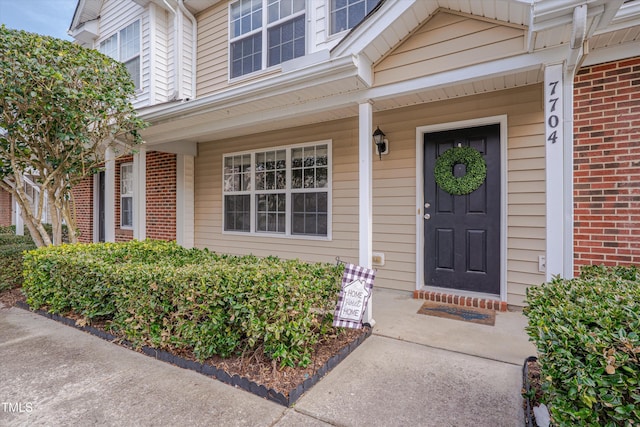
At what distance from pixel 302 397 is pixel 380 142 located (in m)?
3.26

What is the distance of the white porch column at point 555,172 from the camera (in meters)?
2.39

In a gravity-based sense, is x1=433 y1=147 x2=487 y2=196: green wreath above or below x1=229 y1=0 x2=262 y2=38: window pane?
below

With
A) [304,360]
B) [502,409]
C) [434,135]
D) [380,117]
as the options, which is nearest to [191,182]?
[380,117]

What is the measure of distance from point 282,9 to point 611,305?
18.2 ft

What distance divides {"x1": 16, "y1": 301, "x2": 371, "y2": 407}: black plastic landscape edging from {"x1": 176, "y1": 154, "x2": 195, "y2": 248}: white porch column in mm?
3434

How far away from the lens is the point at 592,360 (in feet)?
4.19

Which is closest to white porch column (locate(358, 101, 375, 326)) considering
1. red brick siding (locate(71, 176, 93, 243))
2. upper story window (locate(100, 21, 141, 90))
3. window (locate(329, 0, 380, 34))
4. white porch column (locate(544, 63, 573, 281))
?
white porch column (locate(544, 63, 573, 281))

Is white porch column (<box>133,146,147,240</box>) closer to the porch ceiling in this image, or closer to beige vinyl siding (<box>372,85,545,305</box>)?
the porch ceiling

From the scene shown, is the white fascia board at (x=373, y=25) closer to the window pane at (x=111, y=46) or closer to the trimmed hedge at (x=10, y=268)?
the trimmed hedge at (x=10, y=268)

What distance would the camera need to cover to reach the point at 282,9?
5.22 meters

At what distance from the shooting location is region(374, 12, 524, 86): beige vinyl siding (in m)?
2.67

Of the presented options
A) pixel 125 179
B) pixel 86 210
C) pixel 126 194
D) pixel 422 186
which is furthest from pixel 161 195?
pixel 422 186

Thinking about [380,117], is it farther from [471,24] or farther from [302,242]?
[302,242]

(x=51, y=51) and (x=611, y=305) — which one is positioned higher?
(x=51, y=51)
